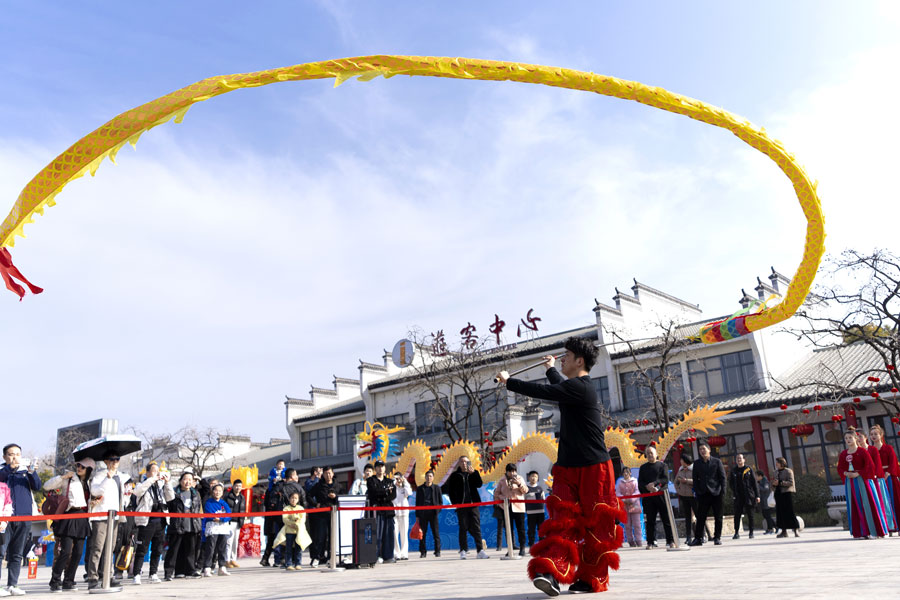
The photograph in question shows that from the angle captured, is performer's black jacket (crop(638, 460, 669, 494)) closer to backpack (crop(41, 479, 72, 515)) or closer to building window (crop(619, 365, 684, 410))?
backpack (crop(41, 479, 72, 515))

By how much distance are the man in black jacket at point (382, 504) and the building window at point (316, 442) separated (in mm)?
25625

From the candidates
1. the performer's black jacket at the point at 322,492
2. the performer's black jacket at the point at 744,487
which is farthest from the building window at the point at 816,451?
the performer's black jacket at the point at 322,492

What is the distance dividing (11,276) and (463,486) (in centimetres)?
800

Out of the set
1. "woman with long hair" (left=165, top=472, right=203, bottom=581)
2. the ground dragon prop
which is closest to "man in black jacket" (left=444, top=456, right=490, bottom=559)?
the ground dragon prop

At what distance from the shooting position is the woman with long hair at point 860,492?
1016cm

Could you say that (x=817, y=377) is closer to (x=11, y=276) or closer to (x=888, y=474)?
(x=888, y=474)

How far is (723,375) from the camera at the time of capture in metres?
26.5

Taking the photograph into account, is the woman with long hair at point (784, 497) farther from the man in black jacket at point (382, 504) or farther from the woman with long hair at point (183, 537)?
the woman with long hair at point (183, 537)

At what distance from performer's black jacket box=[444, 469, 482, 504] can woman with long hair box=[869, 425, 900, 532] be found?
6.18 meters

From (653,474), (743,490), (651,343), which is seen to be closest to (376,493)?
(653,474)

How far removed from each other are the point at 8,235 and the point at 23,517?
2.90 m

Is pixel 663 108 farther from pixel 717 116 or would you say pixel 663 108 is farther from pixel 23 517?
pixel 23 517

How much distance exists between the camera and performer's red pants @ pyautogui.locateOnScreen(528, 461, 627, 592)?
4848mm

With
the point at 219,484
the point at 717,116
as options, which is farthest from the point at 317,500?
the point at 717,116
